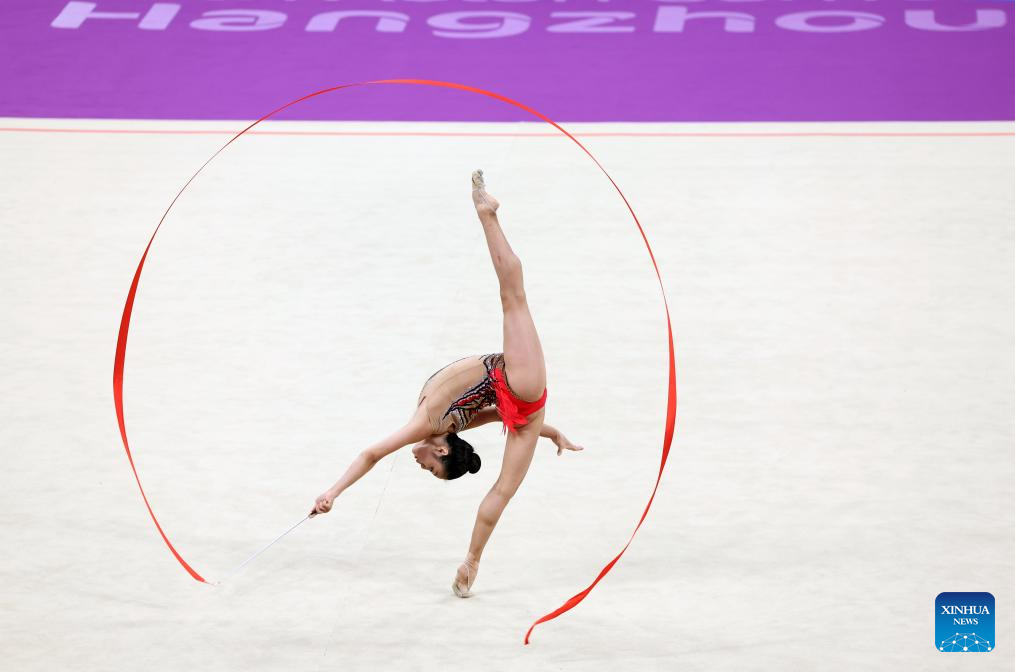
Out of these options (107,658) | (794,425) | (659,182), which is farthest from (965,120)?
(107,658)

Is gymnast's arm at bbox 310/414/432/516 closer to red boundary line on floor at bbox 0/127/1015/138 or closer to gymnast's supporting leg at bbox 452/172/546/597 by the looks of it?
Result: gymnast's supporting leg at bbox 452/172/546/597

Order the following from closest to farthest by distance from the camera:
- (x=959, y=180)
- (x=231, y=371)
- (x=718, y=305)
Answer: (x=231, y=371)
(x=718, y=305)
(x=959, y=180)

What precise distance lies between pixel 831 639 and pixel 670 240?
372cm

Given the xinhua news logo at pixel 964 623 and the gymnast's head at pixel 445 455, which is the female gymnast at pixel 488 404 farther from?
the xinhua news logo at pixel 964 623

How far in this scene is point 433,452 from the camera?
4707 millimetres

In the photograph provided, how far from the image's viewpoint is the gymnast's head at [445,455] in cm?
469

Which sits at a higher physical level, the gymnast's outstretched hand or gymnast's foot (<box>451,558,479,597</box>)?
the gymnast's outstretched hand

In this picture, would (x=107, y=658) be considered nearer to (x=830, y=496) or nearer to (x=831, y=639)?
(x=831, y=639)

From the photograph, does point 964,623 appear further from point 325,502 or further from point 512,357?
point 325,502

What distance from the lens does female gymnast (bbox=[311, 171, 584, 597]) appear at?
4.52 m

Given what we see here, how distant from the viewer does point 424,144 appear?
370 inches

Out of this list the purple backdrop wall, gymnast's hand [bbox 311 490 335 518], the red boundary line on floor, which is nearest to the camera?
gymnast's hand [bbox 311 490 335 518]

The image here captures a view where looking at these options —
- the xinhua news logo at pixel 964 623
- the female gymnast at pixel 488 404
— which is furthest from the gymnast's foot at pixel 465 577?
the xinhua news logo at pixel 964 623

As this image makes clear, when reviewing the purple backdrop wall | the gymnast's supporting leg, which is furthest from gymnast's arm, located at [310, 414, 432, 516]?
the purple backdrop wall
